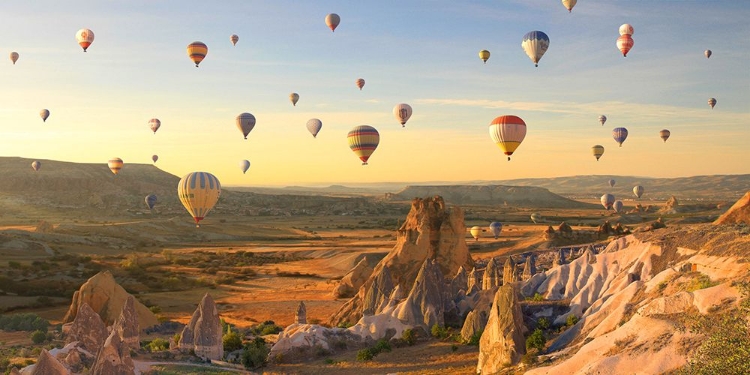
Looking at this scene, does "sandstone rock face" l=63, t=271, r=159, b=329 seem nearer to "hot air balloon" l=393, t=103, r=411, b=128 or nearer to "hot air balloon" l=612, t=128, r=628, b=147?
"hot air balloon" l=393, t=103, r=411, b=128

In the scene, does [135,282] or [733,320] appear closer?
[733,320]

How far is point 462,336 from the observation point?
33469 mm

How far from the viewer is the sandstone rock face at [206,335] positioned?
32.9m

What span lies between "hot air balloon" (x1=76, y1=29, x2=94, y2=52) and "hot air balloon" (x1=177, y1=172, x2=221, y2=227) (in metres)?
31.3

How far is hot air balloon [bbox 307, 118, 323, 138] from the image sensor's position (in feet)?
290

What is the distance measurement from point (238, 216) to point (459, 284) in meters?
138

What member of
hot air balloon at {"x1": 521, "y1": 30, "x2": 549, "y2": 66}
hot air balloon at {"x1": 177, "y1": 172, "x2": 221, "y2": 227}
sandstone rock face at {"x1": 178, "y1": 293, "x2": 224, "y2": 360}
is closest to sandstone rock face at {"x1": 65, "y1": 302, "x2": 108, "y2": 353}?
sandstone rock face at {"x1": 178, "y1": 293, "x2": 224, "y2": 360}

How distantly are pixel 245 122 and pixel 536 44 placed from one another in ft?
115

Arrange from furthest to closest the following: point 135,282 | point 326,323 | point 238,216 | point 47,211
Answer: point 238,216 < point 47,211 < point 135,282 < point 326,323

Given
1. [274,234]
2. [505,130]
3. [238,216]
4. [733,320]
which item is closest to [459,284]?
[505,130]

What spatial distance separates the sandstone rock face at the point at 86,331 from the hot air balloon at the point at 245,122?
4860 cm

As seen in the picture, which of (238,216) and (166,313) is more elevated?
(238,216)

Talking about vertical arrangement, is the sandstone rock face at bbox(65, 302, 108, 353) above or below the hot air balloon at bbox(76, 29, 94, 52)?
below

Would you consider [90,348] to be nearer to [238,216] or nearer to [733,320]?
[733,320]
